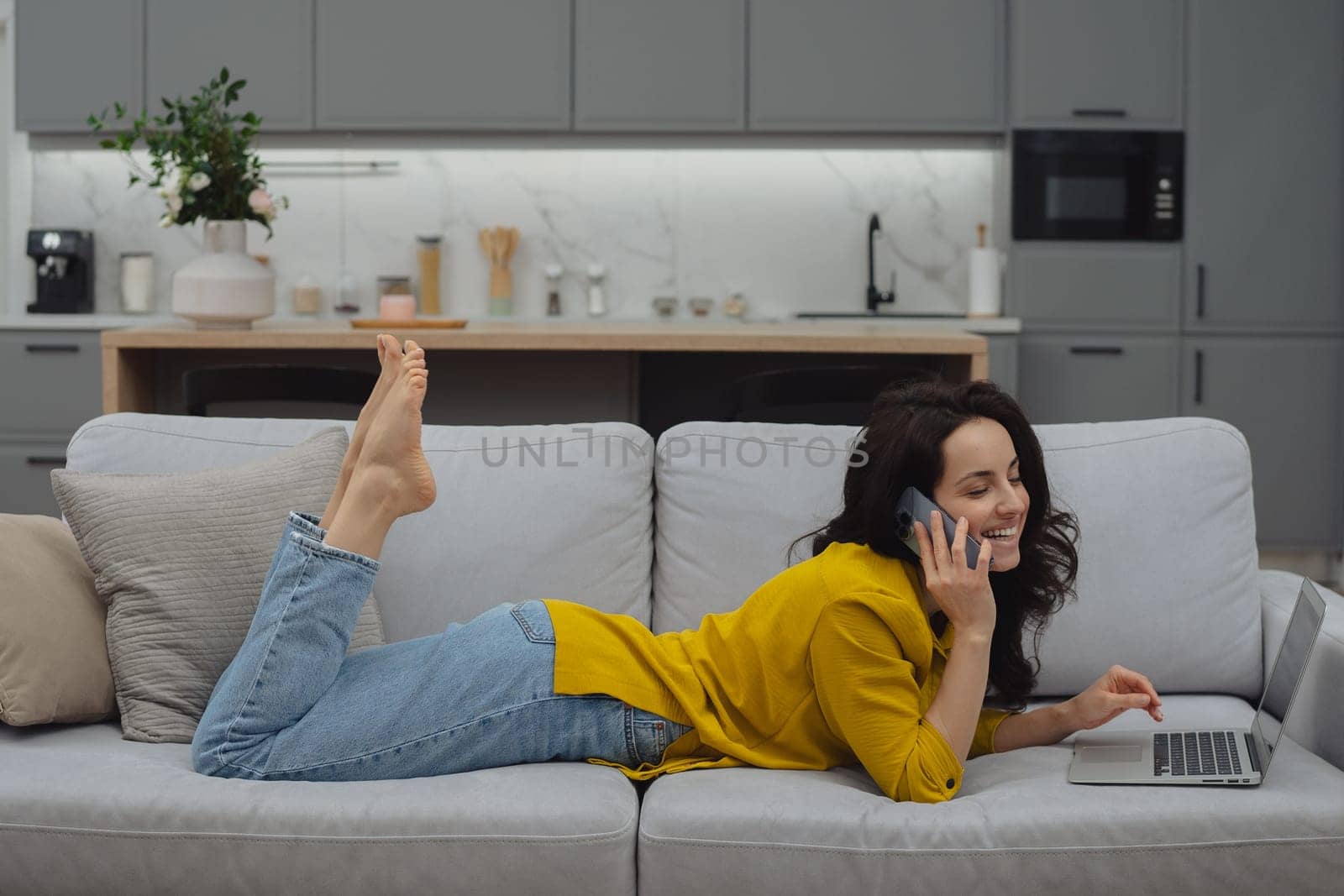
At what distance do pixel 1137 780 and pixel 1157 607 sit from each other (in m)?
0.48

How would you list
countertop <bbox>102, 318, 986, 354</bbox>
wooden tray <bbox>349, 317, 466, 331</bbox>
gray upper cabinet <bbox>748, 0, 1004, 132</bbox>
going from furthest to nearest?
1. gray upper cabinet <bbox>748, 0, 1004, 132</bbox>
2. wooden tray <bbox>349, 317, 466, 331</bbox>
3. countertop <bbox>102, 318, 986, 354</bbox>

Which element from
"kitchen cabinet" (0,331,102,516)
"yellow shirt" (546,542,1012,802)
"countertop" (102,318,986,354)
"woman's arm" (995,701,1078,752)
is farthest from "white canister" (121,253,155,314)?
"woman's arm" (995,701,1078,752)

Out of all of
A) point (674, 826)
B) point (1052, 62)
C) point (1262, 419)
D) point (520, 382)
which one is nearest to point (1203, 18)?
point (1052, 62)

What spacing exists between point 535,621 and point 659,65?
3.48 m

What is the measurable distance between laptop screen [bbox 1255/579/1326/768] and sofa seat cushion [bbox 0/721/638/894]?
84 centimetres

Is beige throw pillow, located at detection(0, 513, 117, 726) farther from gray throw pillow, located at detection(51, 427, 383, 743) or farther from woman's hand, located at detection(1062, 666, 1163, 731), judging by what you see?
woman's hand, located at detection(1062, 666, 1163, 731)

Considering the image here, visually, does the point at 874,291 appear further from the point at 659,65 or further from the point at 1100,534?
the point at 1100,534

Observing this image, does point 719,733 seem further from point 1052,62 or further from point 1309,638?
point 1052,62

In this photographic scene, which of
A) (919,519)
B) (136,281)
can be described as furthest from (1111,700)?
(136,281)

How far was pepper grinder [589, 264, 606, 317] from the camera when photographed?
5.26m

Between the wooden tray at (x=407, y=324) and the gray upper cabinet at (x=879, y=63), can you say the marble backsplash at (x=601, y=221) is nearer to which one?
the gray upper cabinet at (x=879, y=63)

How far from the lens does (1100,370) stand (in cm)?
477

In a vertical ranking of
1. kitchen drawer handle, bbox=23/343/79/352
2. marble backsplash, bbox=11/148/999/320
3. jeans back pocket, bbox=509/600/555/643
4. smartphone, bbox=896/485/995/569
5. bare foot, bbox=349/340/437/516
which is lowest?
jeans back pocket, bbox=509/600/555/643

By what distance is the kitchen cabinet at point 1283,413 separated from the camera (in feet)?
15.6
